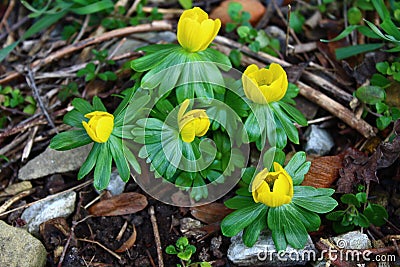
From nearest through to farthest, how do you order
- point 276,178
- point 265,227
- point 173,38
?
point 276,178, point 265,227, point 173,38

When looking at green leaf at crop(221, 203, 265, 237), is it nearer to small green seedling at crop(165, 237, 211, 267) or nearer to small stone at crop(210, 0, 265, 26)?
small green seedling at crop(165, 237, 211, 267)

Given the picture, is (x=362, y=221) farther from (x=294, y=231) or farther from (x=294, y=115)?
(x=294, y=115)

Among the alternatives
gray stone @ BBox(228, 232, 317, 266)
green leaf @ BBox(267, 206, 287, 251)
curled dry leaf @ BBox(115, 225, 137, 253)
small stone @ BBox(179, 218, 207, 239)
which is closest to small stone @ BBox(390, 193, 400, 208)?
gray stone @ BBox(228, 232, 317, 266)

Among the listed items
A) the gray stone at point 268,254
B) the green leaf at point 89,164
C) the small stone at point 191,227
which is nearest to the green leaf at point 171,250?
the small stone at point 191,227

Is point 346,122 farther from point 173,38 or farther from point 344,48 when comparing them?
point 173,38

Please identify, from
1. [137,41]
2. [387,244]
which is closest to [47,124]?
[137,41]

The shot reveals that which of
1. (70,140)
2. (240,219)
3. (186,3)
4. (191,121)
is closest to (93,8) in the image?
(186,3)
